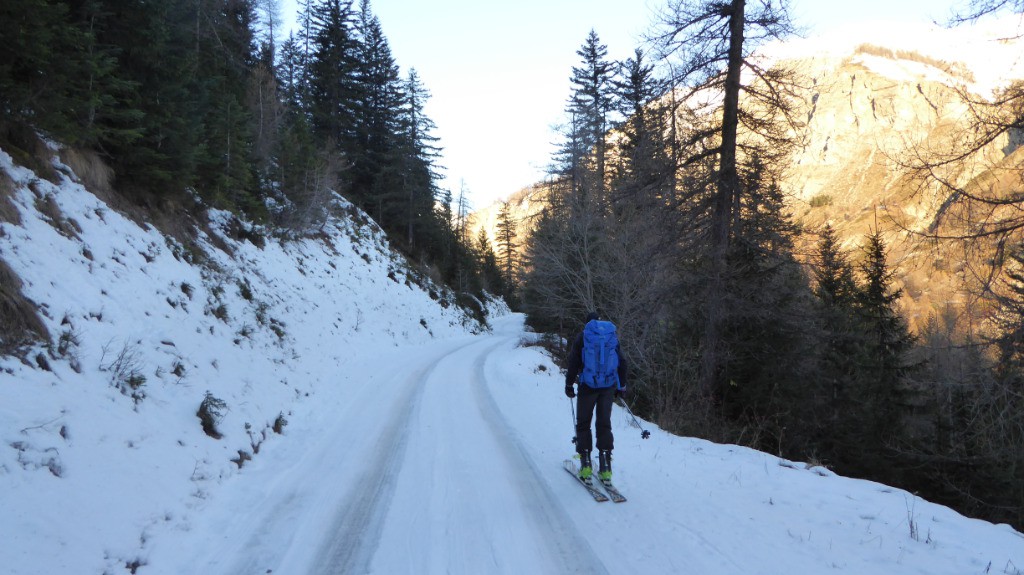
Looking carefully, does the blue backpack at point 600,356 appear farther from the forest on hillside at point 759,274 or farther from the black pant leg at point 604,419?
the forest on hillside at point 759,274

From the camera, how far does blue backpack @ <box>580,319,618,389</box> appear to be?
5375mm

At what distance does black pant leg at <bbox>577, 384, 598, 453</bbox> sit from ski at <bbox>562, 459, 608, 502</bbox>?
14.9 inches

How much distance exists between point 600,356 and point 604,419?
2.39 feet

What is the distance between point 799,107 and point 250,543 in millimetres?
12289

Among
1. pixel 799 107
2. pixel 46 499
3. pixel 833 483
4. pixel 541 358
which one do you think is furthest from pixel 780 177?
pixel 46 499

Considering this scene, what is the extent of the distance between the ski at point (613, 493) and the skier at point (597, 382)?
63 mm

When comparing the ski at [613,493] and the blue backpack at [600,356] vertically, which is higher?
the blue backpack at [600,356]

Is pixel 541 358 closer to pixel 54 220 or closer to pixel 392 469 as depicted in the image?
pixel 392 469

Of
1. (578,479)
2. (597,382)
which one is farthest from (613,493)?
(597,382)

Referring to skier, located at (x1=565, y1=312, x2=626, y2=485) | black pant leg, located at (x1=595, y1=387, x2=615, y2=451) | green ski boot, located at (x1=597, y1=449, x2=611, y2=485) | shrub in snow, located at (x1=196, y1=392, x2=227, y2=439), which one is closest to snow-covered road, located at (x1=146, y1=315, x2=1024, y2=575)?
green ski boot, located at (x1=597, y1=449, x2=611, y2=485)

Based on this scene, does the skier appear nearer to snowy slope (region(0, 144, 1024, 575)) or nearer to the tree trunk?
snowy slope (region(0, 144, 1024, 575))

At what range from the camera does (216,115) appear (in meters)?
14.1

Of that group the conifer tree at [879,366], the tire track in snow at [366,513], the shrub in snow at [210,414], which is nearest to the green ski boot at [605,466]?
the tire track in snow at [366,513]

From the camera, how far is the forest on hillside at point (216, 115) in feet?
24.6
